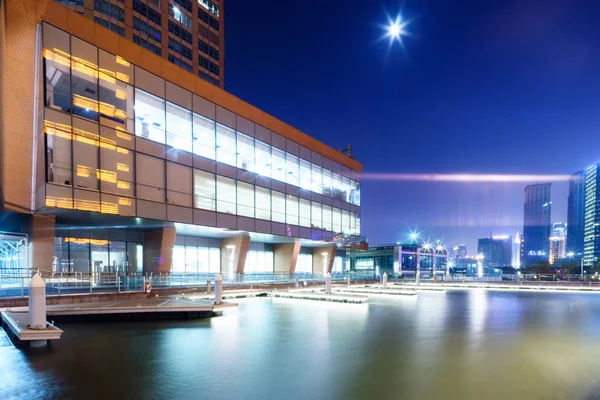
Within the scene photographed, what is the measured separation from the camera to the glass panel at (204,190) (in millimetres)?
29969

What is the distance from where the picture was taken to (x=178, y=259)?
33281 millimetres

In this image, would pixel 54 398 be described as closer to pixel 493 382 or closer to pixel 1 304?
pixel 493 382

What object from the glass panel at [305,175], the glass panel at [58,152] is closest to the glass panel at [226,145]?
the glass panel at [305,175]

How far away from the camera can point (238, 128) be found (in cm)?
3456

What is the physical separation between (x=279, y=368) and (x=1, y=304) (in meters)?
14.0

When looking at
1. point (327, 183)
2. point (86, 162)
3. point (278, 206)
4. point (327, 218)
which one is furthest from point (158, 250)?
point (327, 183)

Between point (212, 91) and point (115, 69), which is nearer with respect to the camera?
point (115, 69)

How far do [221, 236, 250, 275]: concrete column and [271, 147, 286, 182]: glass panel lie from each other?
7359mm

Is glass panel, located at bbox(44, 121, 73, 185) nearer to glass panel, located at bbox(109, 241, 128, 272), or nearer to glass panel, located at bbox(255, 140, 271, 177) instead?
glass panel, located at bbox(109, 241, 128, 272)

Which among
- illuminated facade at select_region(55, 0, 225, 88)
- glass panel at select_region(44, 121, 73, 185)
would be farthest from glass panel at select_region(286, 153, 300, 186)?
glass panel at select_region(44, 121, 73, 185)

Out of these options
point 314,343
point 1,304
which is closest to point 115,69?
point 1,304

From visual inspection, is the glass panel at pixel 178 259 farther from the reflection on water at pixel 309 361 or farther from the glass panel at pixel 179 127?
the reflection on water at pixel 309 361

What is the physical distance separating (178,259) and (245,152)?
1160cm

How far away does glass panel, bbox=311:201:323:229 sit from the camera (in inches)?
1751
